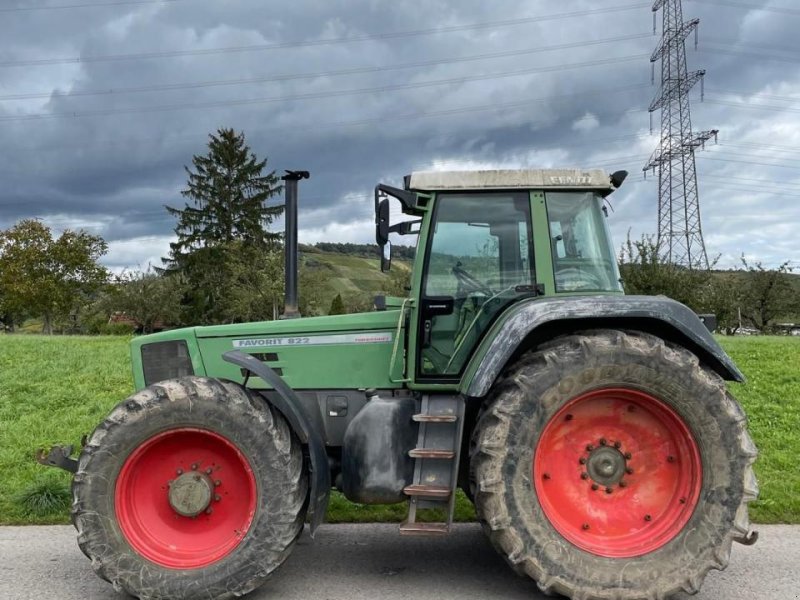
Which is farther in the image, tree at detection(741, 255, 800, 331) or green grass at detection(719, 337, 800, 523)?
tree at detection(741, 255, 800, 331)

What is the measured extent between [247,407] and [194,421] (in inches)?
12.1

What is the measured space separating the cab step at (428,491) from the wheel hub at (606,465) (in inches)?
32.8

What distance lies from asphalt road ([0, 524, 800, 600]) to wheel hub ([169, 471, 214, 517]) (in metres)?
0.59

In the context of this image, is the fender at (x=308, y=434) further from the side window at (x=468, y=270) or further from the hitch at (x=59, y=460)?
the hitch at (x=59, y=460)

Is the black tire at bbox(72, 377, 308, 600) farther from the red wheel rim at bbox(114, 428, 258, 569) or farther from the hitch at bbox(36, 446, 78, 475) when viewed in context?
the hitch at bbox(36, 446, 78, 475)

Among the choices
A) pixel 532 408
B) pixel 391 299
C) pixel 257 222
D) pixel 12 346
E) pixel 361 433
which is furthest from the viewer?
pixel 257 222

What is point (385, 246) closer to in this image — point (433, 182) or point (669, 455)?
point (433, 182)

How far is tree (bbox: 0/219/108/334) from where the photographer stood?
39031mm

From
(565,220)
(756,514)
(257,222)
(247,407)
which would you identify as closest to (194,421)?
(247,407)

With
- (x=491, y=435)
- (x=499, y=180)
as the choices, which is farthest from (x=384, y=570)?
(x=499, y=180)

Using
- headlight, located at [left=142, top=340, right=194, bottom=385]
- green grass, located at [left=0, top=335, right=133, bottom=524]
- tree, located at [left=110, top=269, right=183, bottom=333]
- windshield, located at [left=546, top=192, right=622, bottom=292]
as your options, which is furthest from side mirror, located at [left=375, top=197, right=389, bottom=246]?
tree, located at [left=110, top=269, right=183, bottom=333]

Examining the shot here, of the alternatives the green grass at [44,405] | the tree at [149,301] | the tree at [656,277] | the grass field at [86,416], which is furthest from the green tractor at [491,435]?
the tree at [149,301]

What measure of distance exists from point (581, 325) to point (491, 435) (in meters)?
0.88

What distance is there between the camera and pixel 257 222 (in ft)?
151
